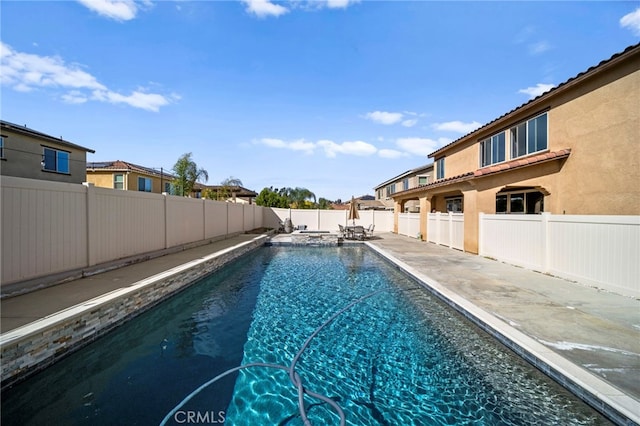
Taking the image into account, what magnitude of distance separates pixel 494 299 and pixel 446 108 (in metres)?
14.8

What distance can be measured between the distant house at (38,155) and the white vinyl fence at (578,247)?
951 inches

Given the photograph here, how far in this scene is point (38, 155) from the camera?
17.7 m

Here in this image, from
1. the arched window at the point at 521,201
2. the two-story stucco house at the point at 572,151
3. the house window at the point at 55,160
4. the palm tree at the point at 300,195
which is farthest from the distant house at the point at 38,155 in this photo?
the palm tree at the point at 300,195

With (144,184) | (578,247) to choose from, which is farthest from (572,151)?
(144,184)

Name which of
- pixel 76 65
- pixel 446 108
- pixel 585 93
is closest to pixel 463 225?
pixel 585 93

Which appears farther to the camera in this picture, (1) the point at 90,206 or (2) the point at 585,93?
(2) the point at 585,93

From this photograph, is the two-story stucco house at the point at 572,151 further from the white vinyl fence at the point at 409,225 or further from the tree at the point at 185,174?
the tree at the point at 185,174

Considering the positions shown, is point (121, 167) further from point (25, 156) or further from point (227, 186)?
point (227, 186)

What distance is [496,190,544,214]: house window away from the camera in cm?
1154

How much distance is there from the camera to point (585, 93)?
332 inches

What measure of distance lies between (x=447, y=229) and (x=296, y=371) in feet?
39.9

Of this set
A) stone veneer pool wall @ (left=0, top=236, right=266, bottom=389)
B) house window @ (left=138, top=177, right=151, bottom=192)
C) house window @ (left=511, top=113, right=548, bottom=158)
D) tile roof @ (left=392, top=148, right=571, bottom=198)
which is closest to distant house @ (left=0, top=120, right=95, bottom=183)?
house window @ (left=138, top=177, right=151, bottom=192)

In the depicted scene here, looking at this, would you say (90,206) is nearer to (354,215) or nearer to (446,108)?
(354,215)

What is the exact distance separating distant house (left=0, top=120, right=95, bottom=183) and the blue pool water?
17.4 m
